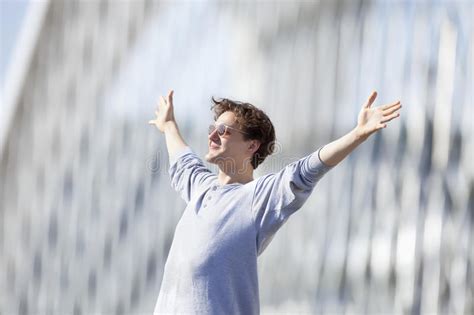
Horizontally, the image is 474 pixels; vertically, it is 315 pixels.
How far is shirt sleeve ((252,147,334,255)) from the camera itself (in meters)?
3.03

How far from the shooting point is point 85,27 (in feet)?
47.9

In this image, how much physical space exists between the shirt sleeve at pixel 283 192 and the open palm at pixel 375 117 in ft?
0.46

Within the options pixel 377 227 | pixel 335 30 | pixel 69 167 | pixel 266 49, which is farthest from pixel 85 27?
pixel 377 227

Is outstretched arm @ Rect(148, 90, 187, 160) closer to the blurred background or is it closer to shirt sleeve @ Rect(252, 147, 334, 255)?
shirt sleeve @ Rect(252, 147, 334, 255)

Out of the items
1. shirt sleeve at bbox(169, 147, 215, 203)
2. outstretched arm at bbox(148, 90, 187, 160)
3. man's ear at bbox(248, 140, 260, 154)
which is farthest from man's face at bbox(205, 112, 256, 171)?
outstretched arm at bbox(148, 90, 187, 160)

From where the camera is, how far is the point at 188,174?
3.48 meters

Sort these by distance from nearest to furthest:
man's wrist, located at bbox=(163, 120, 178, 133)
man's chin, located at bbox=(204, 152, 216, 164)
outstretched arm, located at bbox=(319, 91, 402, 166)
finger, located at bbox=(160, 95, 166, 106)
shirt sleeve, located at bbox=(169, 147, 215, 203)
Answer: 1. outstretched arm, located at bbox=(319, 91, 402, 166)
2. man's chin, located at bbox=(204, 152, 216, 164)
3. shirt sleeve, located at bbox=(169, 147, 215, 203)
4. man's wrist, located at bbox=(163, 120, 178, 133)
5. finger, located at bbox=(160, 95, 166, 106)

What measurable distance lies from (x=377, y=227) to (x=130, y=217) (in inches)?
157

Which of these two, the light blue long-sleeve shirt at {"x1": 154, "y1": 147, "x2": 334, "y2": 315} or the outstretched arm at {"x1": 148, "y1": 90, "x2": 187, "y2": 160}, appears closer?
Result: the light blue long-sleeve shirt at {"x1": 154, "y1": 147, "x2": 334, "y2": 315}

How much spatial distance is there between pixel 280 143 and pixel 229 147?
5.64 metres

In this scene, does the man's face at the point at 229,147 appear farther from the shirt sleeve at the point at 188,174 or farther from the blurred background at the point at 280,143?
the blurred background at the point at 280,143

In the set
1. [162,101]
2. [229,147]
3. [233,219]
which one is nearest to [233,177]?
[229,147]

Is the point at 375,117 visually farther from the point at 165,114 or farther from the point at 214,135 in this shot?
the point at 165,114

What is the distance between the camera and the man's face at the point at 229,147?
3281mm
